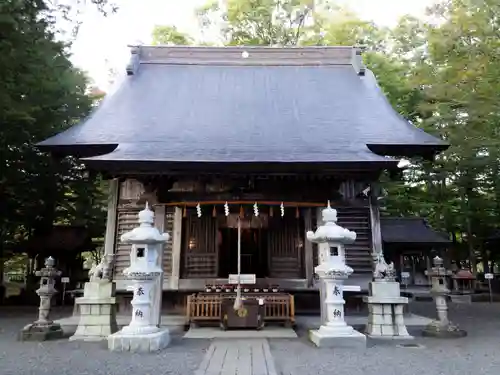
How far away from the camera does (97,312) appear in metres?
7.55

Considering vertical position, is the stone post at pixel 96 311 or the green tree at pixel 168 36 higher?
the green tree at pixel 168 36

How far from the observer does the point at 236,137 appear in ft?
30.2

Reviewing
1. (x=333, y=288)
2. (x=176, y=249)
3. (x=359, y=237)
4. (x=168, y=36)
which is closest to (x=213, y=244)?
(x=176, y=249)

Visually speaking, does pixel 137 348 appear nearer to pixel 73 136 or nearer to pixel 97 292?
pixel 97 292

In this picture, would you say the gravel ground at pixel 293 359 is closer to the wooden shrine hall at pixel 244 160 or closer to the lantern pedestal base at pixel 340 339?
the lantern pedestal base at pixel 340 339

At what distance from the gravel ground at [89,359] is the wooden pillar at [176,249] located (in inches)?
89.4

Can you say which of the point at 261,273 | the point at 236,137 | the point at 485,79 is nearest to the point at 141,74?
the point at 236,137

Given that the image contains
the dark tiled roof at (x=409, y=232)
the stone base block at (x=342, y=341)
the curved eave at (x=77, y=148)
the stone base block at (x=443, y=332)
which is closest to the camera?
the stone base block at (x=342, y=341)

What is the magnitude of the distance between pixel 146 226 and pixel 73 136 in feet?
12.3

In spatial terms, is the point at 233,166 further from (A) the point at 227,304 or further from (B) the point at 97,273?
(B) the point at 97,273

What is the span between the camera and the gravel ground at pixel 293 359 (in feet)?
16.7

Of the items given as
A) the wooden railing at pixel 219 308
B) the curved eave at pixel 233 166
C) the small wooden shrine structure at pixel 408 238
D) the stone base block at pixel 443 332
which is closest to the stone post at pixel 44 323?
the curved eave at pixel 233 166

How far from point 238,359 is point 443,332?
442 cm

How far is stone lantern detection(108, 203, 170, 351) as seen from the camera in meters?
6.25
